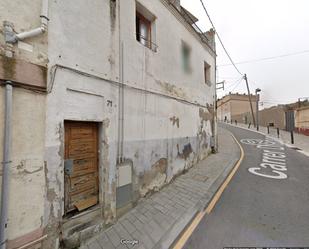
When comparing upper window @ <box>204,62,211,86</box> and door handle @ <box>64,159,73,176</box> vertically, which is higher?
upper window @ <box>204,62,211,86</box>

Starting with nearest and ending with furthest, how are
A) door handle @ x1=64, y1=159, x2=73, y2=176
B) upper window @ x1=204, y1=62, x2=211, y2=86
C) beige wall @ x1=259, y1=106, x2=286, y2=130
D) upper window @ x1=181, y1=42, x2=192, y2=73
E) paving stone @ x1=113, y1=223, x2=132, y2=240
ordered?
door handle @ x1=64, y1=159, x2=73, y2=176
paving stone @ x1=113, y1=223, x2=132, y2=240
upper window @ x1=181, y1=42, x2=192, y2=73
upper window @ x1=204, y1=62, x2=211, y2=86
beige wall @ x1=259, y1=106, x2=286, y2=130

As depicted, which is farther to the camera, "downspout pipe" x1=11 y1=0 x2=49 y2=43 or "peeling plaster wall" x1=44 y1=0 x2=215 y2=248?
"peeling plaster wall" x1=44 y1=0 x2=215 y2=248

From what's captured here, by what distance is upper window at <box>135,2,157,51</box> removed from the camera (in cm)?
538

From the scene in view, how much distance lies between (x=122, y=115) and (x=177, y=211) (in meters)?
2.70

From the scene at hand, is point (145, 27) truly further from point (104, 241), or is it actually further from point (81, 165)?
point (104, 241)

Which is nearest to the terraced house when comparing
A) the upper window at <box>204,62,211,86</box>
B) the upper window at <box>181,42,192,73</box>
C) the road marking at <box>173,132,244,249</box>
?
the road marking at <box>173,132,244,249</box>

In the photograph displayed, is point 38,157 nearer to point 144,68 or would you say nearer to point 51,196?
point 51,196

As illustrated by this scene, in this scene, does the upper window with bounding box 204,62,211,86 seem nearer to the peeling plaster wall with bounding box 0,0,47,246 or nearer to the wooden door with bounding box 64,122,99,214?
the wooden door with bounding box 64,122,99,214

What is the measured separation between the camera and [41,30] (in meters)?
2.67

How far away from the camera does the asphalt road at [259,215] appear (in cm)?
320

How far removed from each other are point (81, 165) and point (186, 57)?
21.6 ft

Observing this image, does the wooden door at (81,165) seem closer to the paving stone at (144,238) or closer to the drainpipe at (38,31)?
the paving stone at (144,238)

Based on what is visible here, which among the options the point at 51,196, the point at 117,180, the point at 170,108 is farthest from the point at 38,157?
the point at 170,108

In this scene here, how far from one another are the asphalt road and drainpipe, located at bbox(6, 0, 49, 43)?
13.9ft
